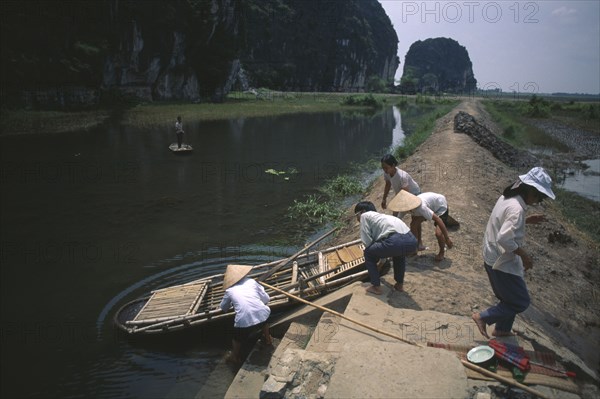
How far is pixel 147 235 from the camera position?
10500mm

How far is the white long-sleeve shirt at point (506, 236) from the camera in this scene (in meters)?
4.26

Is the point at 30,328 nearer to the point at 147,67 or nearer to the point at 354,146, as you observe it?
the point at 354,146

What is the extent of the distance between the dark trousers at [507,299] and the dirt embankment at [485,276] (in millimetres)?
535

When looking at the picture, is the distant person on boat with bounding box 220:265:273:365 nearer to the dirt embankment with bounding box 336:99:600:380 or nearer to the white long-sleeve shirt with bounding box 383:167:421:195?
the dirt embankment with bounding box 336:99:600:380

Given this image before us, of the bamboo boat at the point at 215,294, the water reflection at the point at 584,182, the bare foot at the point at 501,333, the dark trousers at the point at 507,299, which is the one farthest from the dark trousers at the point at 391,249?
the water reflection at the point at 584,182

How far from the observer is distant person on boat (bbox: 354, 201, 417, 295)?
5441 mm

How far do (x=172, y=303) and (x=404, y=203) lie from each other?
4.22m

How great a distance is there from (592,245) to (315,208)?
24.7ft

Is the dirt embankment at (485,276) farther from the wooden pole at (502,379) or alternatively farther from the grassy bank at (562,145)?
the wooden pole at (502,379)

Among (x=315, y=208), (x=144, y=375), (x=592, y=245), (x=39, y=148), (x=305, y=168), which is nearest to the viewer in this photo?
(x=144, y=375)

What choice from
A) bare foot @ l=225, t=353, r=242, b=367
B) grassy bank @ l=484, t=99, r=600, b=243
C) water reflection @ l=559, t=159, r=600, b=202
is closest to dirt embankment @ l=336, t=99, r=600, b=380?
grassy bank @ l=484, t=99, r=600, b=243

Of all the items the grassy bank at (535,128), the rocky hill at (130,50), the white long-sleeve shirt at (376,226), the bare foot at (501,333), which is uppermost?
the rocky hill at (130,50)

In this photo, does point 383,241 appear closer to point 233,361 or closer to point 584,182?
point 233,361

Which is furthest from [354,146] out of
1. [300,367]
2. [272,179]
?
[300,367]
